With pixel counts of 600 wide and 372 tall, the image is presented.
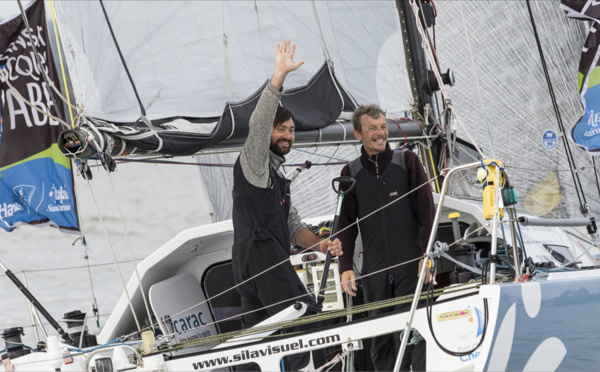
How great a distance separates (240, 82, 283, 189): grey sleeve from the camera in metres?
3.40

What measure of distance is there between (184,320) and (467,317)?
1.80 m

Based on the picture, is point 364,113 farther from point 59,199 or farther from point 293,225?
point 59,199

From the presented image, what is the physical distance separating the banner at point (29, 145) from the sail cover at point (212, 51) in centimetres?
90

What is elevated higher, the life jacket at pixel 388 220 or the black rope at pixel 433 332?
the life jacket at pixel 388 220

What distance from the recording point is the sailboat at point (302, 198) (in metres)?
3.15

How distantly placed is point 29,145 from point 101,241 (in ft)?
33.4

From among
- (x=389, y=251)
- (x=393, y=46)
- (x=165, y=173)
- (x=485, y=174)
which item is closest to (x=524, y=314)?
(x=485, y=174)

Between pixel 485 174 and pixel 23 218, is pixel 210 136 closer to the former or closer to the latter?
pixel 485 174

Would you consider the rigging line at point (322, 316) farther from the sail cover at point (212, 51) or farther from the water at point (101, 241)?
the water at point (101, 241)

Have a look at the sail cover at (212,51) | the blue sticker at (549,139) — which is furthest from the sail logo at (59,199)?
the blue sticker at (549,139)

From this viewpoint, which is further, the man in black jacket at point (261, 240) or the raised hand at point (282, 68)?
the man in black jacket at point (261, 240)

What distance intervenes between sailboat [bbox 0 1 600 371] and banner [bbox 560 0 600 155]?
0.61 m

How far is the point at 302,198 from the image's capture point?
679 centimetres

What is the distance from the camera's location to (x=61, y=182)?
5.71 metres
